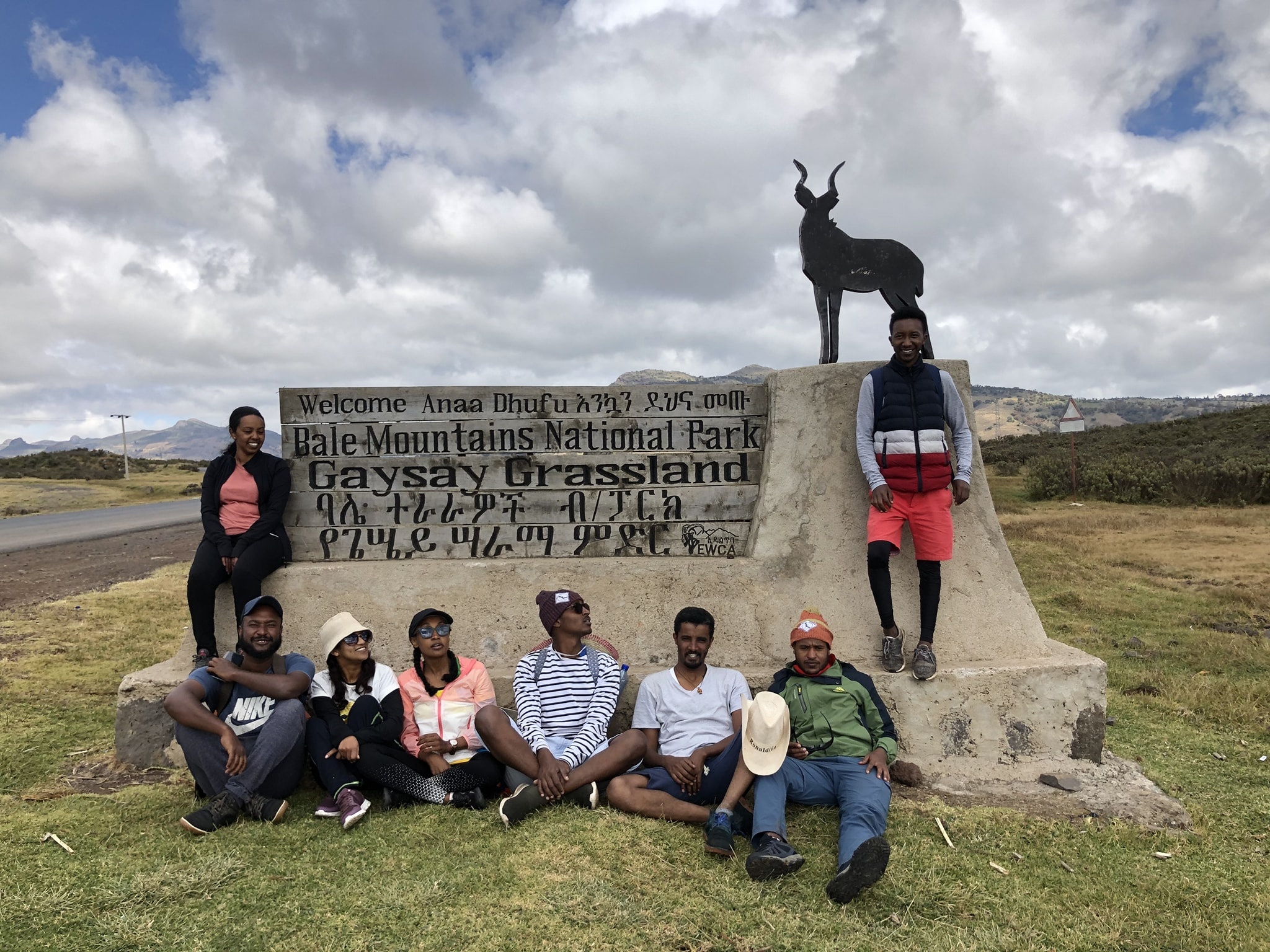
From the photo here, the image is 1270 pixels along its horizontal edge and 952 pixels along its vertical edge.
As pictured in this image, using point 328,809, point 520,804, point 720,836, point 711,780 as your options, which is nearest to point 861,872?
point 720,836

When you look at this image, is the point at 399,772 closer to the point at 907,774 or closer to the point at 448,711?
the point at 448,711

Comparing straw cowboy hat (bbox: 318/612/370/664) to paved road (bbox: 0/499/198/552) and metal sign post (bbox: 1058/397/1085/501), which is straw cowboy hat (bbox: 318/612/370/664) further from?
metal sign post (bbox: 1058/397/1085/501)

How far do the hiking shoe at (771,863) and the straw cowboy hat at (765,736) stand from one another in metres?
0.33

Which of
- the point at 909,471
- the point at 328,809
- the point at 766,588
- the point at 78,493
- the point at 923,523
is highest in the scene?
the point at 909,471

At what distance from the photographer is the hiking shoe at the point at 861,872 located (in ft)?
9.18

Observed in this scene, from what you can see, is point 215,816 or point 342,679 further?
point 342,679

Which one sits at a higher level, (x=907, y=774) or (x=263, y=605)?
(x=263, y=605)

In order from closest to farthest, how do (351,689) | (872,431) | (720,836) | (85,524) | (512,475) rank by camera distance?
(720,836) < (351,689) < (872,431) < (512,475) < (85,524)

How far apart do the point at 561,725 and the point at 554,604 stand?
0.54 metres

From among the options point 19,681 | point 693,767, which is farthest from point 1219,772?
point 19,681

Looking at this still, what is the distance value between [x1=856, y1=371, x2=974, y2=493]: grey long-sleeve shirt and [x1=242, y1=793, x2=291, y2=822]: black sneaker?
3.00 meters

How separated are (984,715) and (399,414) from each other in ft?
11.2

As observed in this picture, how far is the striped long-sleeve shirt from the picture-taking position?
3803 mm

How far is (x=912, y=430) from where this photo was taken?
4098mm
